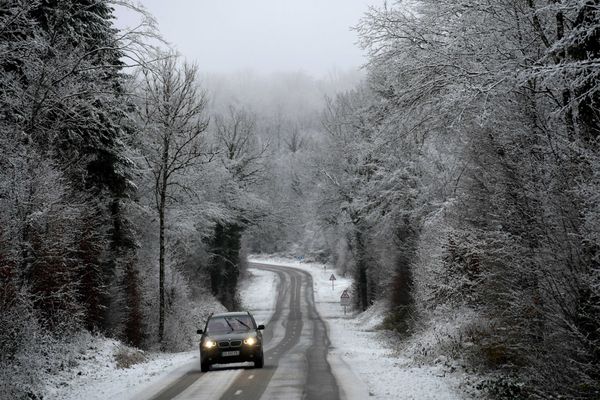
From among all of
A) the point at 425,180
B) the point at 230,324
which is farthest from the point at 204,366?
the point at 425,180

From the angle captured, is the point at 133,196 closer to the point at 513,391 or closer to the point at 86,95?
the point at 86,95

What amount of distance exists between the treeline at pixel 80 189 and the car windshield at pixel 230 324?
3886 mm

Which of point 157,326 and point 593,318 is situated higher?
point 593,318

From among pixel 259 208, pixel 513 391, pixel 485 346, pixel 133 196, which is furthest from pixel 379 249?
pixel 513 391

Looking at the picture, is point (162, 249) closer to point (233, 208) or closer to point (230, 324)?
point (230, 324)

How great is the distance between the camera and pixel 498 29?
10406 mm

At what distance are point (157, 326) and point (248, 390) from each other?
60.0 ft

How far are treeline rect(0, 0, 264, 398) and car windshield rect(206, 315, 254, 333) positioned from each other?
153 inches

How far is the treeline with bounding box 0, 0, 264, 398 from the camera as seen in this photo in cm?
1277

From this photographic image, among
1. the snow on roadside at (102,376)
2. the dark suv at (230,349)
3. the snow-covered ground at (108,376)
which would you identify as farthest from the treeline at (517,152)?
the snow on roadside at (102,376)

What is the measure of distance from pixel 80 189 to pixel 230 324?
819 centimetres

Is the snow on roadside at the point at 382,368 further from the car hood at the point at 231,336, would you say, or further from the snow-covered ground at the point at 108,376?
the snow-covered ground at the point at 108,376

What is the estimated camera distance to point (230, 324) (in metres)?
18.3

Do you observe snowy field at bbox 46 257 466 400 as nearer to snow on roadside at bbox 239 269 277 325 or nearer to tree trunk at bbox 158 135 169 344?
tree trunk at bbox 158 135 169 344
